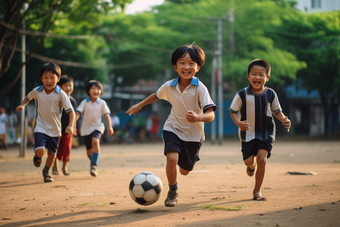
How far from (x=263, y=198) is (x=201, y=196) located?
0.90 m

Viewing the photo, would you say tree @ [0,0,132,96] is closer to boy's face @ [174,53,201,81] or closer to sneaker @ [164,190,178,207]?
boy's face @ [174,53,201,81]

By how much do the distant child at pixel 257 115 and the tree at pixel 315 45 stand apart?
2221 centimetres

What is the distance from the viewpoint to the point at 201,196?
18.0 feet

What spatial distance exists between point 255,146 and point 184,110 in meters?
1.23

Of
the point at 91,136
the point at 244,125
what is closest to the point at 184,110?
the point at 244,125

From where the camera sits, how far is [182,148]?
482cm

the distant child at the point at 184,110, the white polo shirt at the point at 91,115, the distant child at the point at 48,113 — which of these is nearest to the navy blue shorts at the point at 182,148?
the distant child at the point at 184,110

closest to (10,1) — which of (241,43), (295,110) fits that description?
(241,43)

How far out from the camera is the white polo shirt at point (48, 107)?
680 centimetres

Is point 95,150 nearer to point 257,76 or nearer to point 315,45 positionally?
point 257,76

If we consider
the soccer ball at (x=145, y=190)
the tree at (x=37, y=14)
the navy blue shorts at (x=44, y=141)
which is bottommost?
the soccer ball at (x=145, y=190)

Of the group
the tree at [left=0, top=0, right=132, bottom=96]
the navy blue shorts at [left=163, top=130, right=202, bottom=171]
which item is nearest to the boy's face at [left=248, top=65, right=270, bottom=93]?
the navy blue shorts at [left=163, top=130, right=202, bottom=171]

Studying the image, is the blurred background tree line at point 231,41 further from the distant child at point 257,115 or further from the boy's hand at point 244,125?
the boy's hand at point 244,125

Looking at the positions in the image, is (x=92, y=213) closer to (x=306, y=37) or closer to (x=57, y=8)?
(x=57, y=8)
